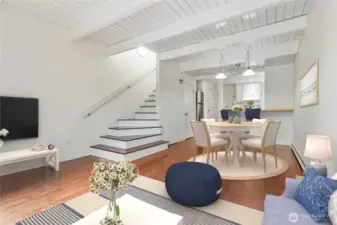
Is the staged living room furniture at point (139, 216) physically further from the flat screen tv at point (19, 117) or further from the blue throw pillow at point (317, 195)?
the flat screen tv at point (19, 117)

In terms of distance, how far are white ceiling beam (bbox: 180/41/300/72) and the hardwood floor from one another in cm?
259

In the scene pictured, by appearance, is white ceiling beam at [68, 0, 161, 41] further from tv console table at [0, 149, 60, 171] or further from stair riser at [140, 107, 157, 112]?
stair riser at [140, 107, 157, 112]

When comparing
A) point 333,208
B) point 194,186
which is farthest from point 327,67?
point 194,186

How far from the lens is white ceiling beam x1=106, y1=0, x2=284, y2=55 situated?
2.55m

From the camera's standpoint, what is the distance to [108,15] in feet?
9.57

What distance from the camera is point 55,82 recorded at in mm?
3730

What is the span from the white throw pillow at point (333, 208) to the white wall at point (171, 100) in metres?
4.46

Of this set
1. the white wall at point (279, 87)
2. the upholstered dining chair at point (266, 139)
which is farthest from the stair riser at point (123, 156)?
the white wall at point (279, 87)

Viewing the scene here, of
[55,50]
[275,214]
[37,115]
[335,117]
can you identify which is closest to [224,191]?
[275,214]

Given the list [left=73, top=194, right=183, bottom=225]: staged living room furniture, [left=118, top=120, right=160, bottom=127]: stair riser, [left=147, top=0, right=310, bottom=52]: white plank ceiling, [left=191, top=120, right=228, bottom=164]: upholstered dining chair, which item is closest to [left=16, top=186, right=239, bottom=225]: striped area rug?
[left=73, top=194, right=183, bottom=225]: staged living room furniture

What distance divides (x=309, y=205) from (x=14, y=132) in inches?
159

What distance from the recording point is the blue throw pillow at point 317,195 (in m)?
1.19

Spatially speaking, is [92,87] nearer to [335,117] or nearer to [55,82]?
[55,82]

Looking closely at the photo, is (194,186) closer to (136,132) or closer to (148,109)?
(136,132)
